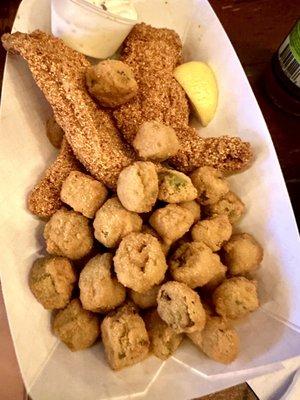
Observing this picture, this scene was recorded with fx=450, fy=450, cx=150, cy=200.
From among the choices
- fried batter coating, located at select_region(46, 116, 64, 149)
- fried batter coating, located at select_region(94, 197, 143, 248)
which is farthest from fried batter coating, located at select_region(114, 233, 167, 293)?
fried batter coating, located at select_region(46, 116, 64, 149)

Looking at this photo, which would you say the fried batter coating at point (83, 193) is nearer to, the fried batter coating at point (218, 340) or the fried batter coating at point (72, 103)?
the fried batter coating at point (72, 103)

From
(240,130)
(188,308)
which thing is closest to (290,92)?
(240,130)

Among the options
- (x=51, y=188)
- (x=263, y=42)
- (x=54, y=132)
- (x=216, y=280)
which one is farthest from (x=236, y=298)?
(x=263, y=42)

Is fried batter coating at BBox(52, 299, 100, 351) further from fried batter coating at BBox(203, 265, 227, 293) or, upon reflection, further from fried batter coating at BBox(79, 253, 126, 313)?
fried batter coating at BBox(203, 265, 227, 293)

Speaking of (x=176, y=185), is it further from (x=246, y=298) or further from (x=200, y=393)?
(x=200, y=393)

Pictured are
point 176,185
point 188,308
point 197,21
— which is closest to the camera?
point 188,308

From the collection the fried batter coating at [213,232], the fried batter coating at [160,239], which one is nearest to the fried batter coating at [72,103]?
the fried batter coating at [160,239]
